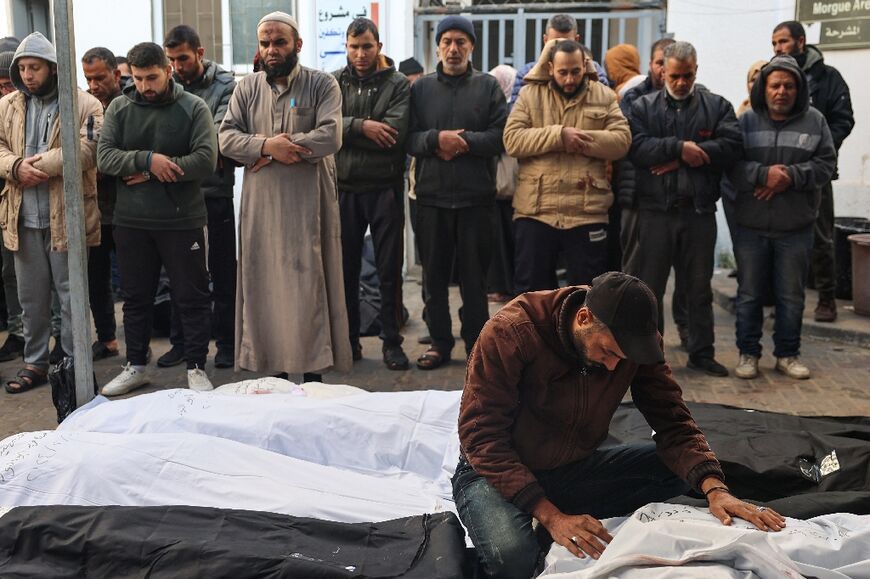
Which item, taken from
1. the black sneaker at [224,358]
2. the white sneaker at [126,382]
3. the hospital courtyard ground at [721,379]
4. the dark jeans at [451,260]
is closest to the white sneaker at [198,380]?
the hospital courtyard ground at [721,379]

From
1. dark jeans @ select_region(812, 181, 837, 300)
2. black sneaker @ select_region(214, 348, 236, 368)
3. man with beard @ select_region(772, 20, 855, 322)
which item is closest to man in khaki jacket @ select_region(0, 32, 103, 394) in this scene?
black sneaker @ select_region(214, 348, 236, 368)

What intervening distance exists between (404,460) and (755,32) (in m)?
6.77

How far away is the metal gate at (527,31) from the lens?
10.2 meters

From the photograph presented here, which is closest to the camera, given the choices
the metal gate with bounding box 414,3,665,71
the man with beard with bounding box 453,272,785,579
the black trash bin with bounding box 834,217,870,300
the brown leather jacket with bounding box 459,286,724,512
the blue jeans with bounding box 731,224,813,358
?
the man with beard with bounding box 453,272,785,579

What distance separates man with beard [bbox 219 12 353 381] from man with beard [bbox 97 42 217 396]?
0.24 m

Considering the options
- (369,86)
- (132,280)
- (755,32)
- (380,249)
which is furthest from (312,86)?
(755,32)

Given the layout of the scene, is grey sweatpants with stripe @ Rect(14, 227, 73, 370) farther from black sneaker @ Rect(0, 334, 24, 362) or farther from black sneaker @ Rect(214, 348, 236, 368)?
black sneaker @ Rect(214, 348, 236, 368)

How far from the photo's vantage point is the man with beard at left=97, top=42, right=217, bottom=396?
6.31m

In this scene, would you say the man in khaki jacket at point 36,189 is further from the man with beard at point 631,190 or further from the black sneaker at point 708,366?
the black sneaker at point 708,366

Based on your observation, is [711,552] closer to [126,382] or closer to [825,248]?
[126,382]

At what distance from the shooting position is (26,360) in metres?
6.86

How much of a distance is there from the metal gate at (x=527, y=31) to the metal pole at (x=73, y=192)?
5681 millimetres

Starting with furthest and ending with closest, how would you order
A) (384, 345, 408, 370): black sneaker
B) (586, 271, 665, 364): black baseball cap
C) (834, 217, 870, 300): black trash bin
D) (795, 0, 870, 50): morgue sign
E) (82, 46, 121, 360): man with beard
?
(795, 0, 870, 50): morgue sign, (834, 217, 870, 300): black trash bin, (82, 46, 121, 360): man with beard, (384, 345, 408, 370): black sneaker, (586, 271, 665, 364): black baseball cap

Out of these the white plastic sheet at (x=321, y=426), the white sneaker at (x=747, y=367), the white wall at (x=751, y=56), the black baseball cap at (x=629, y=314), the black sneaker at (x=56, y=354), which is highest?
the white wall at (x=751, y=56)
